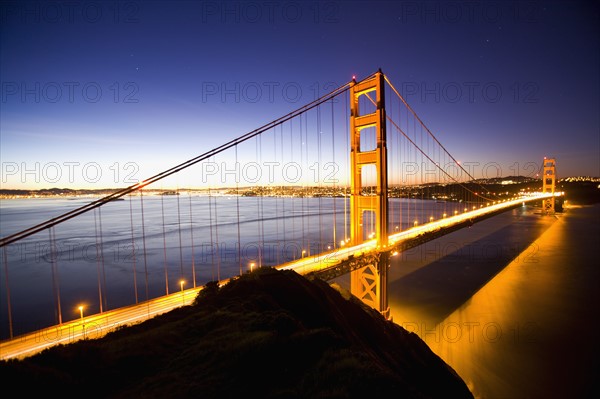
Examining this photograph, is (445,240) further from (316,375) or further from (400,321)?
(316,375)

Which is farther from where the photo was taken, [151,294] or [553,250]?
[553,250]

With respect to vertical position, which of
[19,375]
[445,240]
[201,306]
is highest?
[19,375]

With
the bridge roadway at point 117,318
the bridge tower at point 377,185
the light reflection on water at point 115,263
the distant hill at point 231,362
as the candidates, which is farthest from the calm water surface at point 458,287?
the distant hill at point 231,362

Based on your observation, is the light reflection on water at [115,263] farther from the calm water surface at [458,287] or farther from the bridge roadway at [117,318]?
the bridge roadway at [117,318]

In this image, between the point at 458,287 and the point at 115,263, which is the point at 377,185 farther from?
the point at 115,263

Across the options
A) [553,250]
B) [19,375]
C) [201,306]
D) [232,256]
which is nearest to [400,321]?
[201,306]

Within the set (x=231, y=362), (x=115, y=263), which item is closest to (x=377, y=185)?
(x=231, y=362)
